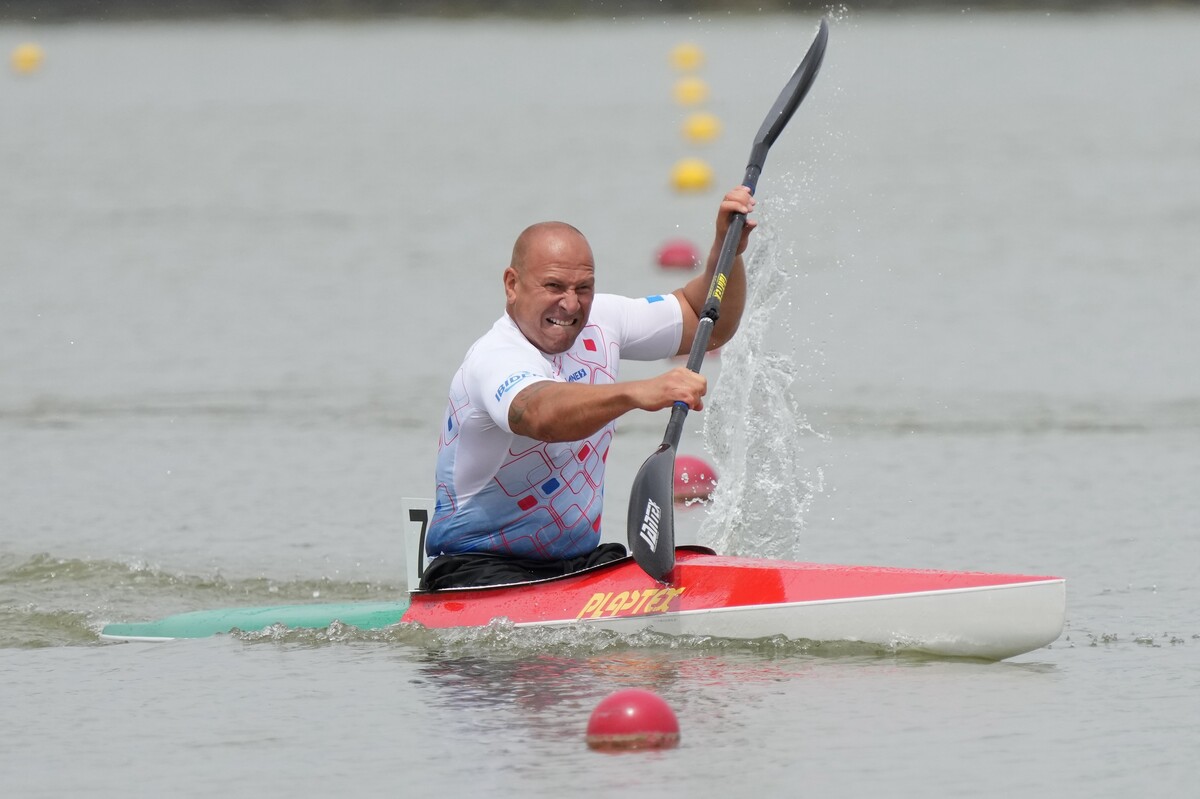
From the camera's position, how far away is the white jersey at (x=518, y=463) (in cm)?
633

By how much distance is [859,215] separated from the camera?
64.3 feet

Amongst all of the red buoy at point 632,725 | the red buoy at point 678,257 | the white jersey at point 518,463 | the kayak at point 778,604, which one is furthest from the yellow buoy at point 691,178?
the red buoy at point 632,725

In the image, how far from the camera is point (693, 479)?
10203 mm

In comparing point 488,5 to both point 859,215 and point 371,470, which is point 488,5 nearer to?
point 859,215

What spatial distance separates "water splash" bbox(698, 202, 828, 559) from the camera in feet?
26.3

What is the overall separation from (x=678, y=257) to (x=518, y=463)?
415 inches

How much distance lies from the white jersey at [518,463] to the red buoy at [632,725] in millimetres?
1134

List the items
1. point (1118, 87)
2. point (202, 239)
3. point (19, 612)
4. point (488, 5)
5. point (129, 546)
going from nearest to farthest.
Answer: point (19, 612)
point (129, 546)
point (202, 239)
point (1118, 87)
point (488, 5)

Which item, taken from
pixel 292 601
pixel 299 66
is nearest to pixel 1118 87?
pixel 299 66

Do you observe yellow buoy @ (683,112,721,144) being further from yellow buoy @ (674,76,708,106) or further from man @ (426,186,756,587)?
man @ (426,186,756,587)

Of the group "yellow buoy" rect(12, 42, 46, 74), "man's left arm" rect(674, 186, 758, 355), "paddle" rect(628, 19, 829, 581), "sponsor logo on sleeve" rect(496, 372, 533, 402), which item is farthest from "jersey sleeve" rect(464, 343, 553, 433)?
"yellow buoy" rect(12, 42, 46, 74)

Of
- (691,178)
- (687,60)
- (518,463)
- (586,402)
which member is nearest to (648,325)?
(518,463)

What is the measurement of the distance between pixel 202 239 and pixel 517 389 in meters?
14.0

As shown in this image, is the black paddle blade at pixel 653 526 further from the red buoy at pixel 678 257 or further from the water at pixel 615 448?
the red buoy at pixel 678 257
